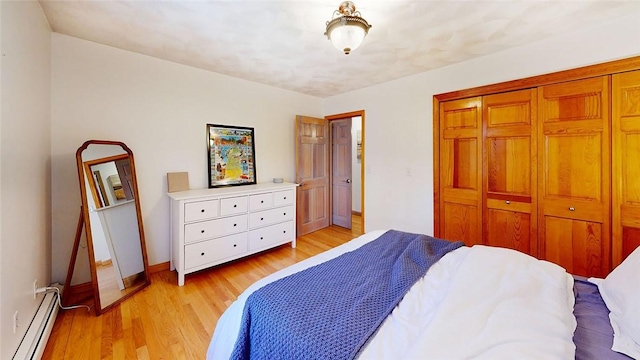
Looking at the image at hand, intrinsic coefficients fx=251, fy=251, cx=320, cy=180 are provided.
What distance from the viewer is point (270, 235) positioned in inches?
127

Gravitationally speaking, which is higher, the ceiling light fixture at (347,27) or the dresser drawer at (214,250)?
the ceiling light fixture at (347,27)

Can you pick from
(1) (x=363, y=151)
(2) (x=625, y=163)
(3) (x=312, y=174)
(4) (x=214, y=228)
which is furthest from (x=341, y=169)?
(2) (x=625, y=163)

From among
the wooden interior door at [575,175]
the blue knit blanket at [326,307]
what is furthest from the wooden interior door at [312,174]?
the wooden interior door at [575,175]

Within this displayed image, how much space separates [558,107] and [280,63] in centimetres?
272

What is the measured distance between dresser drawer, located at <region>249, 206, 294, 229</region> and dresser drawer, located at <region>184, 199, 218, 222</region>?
0.47m

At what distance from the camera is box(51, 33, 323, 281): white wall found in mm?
2236

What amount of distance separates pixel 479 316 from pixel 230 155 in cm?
303

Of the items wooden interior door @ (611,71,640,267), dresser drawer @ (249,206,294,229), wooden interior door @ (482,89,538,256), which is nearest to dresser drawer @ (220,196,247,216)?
A: dresser drawer @ (249,206,294,229)

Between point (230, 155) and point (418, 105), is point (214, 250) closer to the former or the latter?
point (230, 155)

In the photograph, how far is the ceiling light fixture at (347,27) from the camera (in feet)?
5.28

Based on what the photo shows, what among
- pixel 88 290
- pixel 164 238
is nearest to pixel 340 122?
pixel 164 238

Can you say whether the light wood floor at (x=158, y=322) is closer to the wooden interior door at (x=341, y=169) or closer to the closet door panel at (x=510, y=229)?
the wooden interior door at (x=341, y=169)

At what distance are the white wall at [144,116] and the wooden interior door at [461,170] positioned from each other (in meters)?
2.39

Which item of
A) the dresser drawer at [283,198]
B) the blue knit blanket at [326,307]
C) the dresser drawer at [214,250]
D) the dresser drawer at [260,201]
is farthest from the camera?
the dresser drawer at [283,198]
